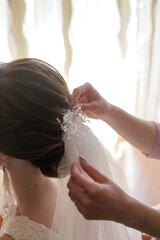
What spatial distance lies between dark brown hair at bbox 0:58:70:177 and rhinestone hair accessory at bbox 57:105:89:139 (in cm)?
2

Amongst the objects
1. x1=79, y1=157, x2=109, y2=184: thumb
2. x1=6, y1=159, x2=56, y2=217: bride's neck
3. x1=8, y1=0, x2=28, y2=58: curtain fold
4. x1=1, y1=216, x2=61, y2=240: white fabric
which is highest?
x1=8, y1=0, x2=28, y2=58: curtain fold

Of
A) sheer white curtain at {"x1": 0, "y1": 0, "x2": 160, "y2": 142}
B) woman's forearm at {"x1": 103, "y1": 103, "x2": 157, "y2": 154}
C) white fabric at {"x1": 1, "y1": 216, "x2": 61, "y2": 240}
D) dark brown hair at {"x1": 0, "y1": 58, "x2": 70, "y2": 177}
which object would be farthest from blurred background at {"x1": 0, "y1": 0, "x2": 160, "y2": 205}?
white fabric at {"x1": 1, "y1": 216, "x2": 61, "y2": 240}

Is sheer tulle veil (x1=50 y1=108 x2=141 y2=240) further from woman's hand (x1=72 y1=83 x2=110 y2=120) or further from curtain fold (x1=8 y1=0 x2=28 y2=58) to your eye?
curtain fold (x1=8 y1=0 x2=28 y2=58)

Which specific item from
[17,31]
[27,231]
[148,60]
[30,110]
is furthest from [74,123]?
[148,60]

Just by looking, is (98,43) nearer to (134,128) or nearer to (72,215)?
(134,128)

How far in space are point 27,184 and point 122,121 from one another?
1.48 ft

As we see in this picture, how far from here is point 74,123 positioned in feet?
2.50

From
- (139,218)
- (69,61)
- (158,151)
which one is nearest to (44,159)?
(139,218)

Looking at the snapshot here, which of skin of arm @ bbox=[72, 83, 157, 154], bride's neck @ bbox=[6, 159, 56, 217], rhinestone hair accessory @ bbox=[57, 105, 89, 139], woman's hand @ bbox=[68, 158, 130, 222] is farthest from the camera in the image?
skin of arm @ bbox=[72, 83, 157, 154]

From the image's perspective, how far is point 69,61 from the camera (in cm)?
143

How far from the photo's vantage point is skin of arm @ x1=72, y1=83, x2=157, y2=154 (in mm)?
1019

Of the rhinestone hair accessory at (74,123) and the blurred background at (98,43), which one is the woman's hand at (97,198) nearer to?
the rhinestone hair accessory at (74,123)

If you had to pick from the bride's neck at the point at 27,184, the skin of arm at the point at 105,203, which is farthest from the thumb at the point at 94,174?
the bride's neck at the point at 27,184

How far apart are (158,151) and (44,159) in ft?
1.79
